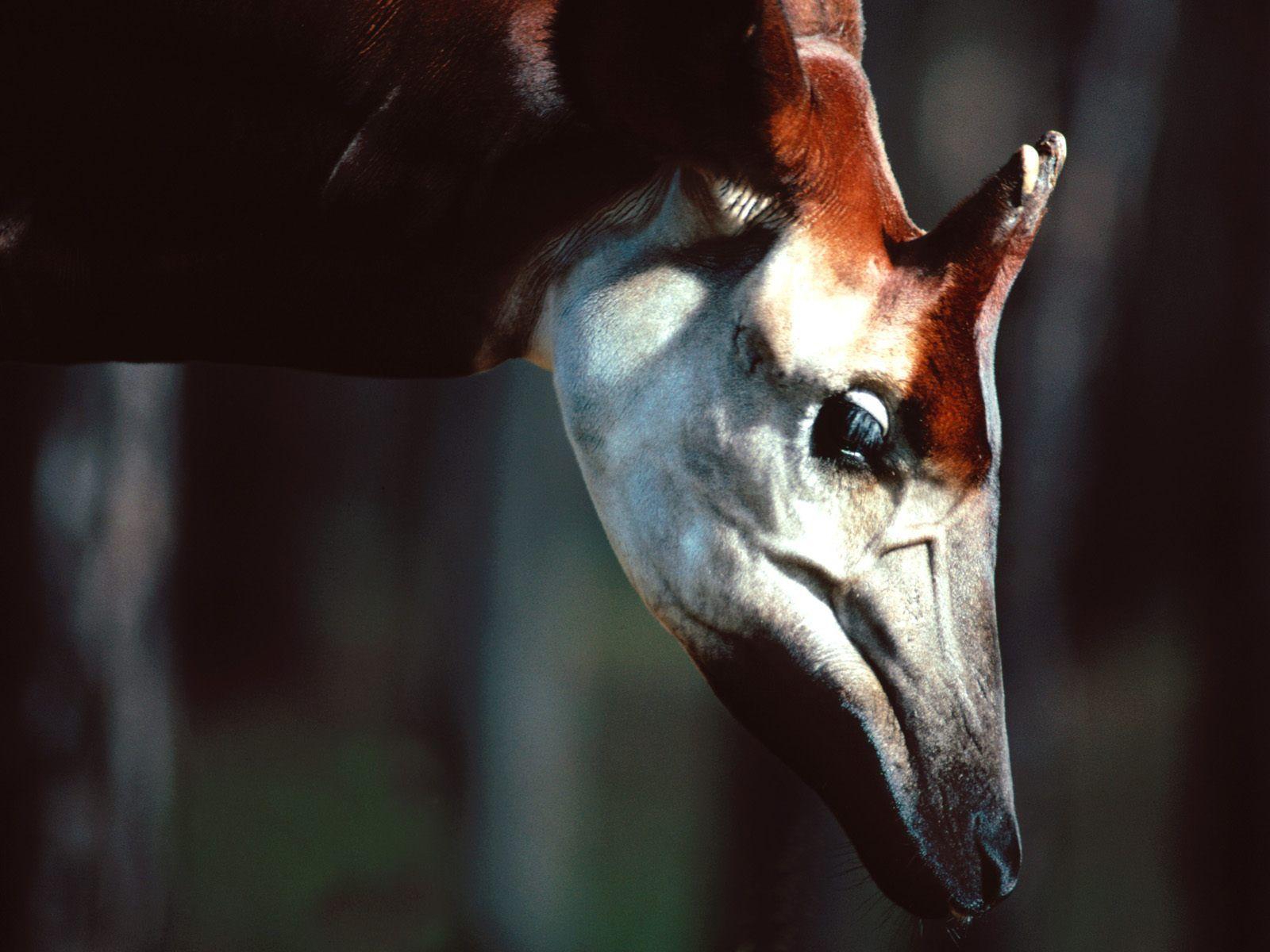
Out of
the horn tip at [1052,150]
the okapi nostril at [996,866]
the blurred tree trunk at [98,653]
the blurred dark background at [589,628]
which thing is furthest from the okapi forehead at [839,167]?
the blurred tree trunk at [98,653]

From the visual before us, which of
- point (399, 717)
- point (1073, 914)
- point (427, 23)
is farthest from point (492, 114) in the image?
point (1073, 914)

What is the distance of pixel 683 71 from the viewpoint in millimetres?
614

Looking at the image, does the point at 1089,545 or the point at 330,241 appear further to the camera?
the point at 1089,545

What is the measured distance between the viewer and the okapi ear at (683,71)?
0.60 m

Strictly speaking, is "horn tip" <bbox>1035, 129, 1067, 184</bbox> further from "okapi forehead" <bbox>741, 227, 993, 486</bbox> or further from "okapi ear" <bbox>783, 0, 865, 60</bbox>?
"okapi ear" <bbox>783, 0, 865, 60</bbox>

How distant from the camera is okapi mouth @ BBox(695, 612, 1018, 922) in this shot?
2.39 feet

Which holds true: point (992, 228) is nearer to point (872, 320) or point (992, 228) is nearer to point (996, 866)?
point (872, 320)

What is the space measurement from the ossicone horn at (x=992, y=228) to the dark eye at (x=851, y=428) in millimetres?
99

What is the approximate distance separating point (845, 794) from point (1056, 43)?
1109mm

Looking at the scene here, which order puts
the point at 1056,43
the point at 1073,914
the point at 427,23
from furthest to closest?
the point at 1073,914, the point at 1056,43, the point at 427,23

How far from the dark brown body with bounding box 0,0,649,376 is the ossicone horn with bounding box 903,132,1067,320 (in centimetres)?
22

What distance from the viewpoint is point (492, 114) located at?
2.23 feet

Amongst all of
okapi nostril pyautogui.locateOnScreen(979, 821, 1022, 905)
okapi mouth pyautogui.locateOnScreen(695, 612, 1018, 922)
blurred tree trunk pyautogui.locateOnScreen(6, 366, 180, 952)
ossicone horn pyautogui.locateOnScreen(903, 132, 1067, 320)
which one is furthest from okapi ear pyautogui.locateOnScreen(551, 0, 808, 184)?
blurred tree trunk pyautogui.locateOnScreen(6, 366, 180, 952)

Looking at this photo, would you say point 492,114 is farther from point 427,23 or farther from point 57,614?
point 57,614
